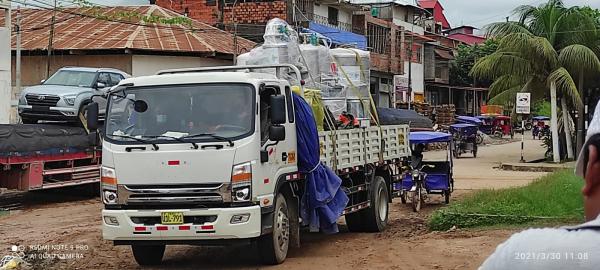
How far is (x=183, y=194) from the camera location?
9180 millimetres

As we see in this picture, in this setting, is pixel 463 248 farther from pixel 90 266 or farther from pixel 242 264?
pixel 90 266

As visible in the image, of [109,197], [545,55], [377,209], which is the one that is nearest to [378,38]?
[545,55]

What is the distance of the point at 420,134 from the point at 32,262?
9291 mm

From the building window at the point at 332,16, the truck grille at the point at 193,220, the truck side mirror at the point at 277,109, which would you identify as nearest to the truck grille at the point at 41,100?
the truck grille at the point at 193,220

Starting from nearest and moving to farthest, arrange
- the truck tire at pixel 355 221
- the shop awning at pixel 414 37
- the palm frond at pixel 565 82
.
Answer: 1. the truck tire at pixel 355 221
2. the palm frond at pixel 565 82
3. the shop awning at pixel 414 37

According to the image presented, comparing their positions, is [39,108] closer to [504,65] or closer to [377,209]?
[377,209]

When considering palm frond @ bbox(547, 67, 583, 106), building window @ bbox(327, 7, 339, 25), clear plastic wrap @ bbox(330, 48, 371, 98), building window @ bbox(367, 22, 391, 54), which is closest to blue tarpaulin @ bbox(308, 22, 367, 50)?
building window @ bbox(327, 7, 339, 25)

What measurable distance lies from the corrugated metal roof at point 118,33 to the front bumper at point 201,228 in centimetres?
2272

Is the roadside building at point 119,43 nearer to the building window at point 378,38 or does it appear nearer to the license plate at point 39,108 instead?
the license plate at point 39,108

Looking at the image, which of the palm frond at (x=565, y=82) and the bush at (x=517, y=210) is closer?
the bush at (x=517, y=210)

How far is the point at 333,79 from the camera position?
42.9 ft


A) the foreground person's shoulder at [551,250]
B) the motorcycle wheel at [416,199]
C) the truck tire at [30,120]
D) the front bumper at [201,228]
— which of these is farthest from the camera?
the truck tire at [30,120]

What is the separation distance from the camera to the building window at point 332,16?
154 ft

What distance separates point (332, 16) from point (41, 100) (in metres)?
31.4
